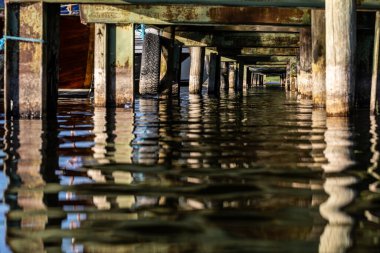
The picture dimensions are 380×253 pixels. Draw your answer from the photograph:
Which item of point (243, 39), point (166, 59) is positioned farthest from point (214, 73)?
point (166, 59)

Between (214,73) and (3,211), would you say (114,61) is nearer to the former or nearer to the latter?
(3,211)

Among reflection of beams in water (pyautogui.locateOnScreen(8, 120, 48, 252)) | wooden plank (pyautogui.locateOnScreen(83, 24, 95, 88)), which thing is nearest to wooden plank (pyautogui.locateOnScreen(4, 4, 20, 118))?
reflection of beams in water (pyautogui.locateOnScreen(8, 120, 48, 252))

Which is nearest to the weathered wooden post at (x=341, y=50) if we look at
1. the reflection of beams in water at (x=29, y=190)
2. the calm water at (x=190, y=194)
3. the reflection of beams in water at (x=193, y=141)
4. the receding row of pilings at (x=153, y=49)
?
the receding row of pilings at (x=153, y=49)

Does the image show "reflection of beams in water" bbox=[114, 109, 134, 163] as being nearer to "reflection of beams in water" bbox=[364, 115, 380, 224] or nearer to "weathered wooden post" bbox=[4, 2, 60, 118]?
"weathered wooden post" bbox=[4, 2, 60, 118]

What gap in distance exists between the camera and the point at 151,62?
582 inches

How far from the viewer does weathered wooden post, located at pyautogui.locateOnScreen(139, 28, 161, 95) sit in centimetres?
1476

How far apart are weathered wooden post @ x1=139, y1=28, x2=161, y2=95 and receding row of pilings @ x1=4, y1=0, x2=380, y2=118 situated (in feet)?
0.08

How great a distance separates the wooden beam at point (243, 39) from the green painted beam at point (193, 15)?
776 cm

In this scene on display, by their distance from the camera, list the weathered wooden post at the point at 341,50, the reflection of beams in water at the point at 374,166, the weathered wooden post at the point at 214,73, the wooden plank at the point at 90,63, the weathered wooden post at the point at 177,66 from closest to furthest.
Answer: the reflection of beams in water at the point at 374,166 < the weathered wooden post at the point at 341,50 < the weathered wooden post at the point at 177,66 < the wooden plank at the point at 90,63 < the weathered wooden post at the point at 214,73

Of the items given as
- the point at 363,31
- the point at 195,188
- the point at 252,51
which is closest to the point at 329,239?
the point at 195,188

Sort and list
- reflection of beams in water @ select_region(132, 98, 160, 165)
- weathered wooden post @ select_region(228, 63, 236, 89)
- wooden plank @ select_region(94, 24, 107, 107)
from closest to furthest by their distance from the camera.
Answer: reflection of beams in water @ select_region(132, 98, 160, 165) → wooden plank @ select_region(94, 24, 107, 107) → weathered wooden post @ select_region(228, 63, 236, 89)

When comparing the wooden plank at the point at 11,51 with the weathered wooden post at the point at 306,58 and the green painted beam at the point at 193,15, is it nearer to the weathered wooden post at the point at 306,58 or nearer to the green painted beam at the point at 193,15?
the green painted beam at the point at 193,15

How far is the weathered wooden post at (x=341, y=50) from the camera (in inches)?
299

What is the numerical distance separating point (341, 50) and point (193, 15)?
359 centimetres
